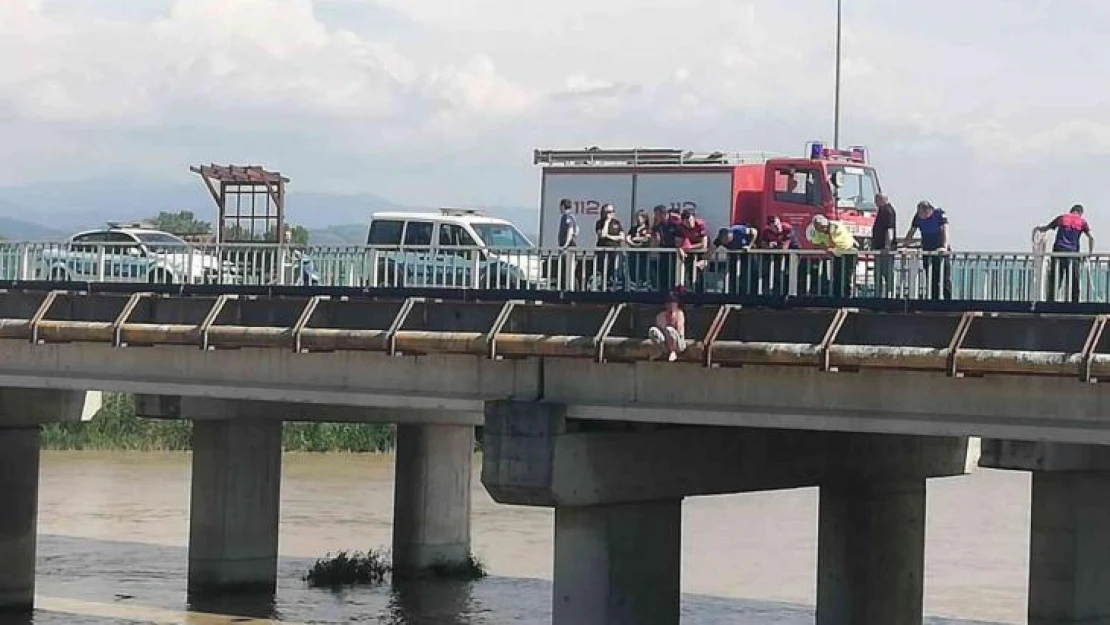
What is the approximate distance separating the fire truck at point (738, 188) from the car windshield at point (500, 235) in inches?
76.8

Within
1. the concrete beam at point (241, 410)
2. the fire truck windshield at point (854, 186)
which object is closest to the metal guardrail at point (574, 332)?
the concrete beam at point (241, 410)

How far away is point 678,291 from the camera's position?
2683cm

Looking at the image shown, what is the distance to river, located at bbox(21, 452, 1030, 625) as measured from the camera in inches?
1558

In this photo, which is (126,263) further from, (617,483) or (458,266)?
(617,483)

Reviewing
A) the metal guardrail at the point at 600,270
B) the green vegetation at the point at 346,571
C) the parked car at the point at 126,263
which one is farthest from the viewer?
the green vegetation at the point at 346,571

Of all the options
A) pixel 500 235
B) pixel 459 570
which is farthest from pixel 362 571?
pixel 500 235

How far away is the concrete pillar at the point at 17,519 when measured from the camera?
38188 millimetres

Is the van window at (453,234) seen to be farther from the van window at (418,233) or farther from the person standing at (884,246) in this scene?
the person standing at (884,246)

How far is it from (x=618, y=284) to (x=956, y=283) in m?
4.70

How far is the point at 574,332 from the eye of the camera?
27719 millimetres

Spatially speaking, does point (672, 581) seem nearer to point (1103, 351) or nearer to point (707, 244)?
point (707, 244)

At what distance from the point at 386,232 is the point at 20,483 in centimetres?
750

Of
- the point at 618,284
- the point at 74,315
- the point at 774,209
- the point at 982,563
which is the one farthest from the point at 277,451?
the point at 982,563

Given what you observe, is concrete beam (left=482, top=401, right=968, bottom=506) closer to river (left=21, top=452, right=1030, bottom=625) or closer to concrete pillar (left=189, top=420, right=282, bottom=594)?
river (left=21, top=452, right=1030, bottom=625)
